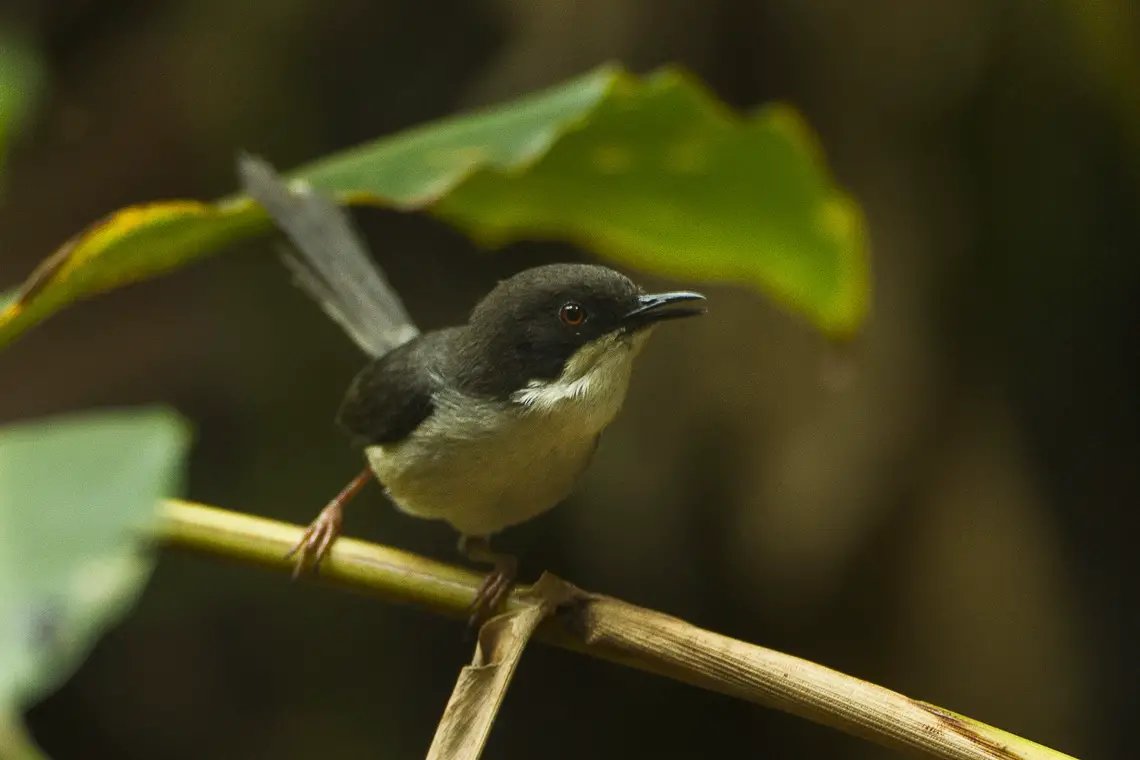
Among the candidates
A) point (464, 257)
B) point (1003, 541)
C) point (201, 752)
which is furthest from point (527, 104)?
point (201, 752)

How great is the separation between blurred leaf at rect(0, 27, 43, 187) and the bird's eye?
1.36m

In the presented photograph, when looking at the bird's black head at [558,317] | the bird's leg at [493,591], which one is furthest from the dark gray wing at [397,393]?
the bird's leg at [493,591]

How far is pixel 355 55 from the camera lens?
5.37 m

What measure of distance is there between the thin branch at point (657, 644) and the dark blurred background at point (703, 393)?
2.84 meters

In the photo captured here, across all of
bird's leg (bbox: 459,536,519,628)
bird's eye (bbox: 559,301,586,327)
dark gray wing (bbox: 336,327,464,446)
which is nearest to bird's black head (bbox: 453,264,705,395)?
bird's eye (bbox: 559,301,586,327)

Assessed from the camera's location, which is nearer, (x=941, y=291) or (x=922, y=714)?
(x=922, y=714)

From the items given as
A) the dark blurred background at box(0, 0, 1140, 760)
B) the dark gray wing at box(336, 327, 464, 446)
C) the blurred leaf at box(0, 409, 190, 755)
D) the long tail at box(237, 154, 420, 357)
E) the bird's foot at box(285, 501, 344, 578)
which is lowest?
the blurred leaf at box(0, 409, 190, 755)

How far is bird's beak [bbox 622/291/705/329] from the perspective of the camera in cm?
241

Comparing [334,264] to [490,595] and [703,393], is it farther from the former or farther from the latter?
[703,393]

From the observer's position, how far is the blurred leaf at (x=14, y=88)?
256 cm

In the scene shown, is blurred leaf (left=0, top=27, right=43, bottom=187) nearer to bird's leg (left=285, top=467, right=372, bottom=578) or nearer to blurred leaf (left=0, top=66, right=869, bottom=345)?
blurred leaf (left=0, top=66, right=869, bottom=345)

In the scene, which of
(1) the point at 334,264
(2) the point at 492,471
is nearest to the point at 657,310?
(2) the point at 492,471

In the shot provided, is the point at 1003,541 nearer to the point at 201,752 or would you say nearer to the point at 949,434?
the point at 949,434

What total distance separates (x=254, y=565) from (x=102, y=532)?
848 mm
